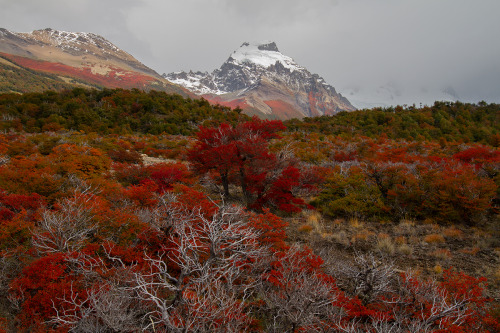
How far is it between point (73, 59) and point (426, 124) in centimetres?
19970

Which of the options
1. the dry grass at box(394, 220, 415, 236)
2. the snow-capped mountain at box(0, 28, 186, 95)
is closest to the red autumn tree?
the dry grass at box(394, 220, 415, 236)

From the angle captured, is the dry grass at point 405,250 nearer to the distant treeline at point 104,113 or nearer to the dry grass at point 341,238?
the dry grass at point 341,238

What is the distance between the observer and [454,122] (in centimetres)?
3216

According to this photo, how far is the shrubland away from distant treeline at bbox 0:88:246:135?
35.8 feet

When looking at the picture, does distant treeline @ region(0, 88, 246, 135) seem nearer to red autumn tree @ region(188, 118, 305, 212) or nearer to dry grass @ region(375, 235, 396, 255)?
red autumn tree @ region(188, 118, 305, 212)

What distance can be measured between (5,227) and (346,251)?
832 centimetres

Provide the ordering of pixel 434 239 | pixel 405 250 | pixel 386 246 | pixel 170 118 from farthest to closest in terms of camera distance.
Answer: pixel 170 118 → pixel 434 239 → pixel 386 246 → pixel 405 250

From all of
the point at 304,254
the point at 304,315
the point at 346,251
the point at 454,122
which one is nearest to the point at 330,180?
the point at 346,251

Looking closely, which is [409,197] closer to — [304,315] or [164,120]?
[304,315]

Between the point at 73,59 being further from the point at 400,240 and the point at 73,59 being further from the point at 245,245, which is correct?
the point at 400,240

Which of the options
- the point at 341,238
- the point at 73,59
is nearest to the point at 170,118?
the point at 341,238

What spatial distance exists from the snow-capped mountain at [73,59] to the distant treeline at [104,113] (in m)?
97.4

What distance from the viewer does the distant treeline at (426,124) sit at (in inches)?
1123

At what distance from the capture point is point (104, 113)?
3016 centimetres
